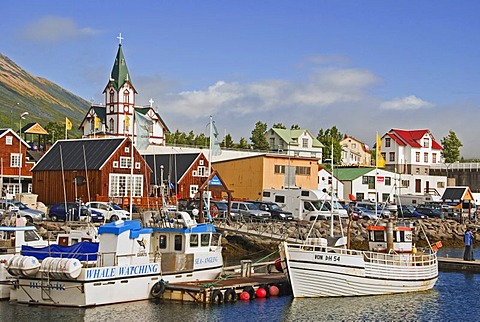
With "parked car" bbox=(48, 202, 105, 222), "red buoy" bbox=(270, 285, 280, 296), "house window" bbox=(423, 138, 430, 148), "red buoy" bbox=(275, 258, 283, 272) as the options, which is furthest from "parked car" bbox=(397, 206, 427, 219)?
"house window" bbox=(423, 138, 430, 148)

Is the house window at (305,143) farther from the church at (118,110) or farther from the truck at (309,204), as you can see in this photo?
the truck at (309,204)

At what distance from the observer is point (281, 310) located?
1160 inches

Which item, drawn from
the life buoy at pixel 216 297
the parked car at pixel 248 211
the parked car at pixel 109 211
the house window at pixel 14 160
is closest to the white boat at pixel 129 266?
the life buoy at pixel 216 297

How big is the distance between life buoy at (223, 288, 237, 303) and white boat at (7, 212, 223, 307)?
2382 mm

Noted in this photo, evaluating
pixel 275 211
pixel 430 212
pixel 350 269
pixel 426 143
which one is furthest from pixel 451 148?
pixel 350 269

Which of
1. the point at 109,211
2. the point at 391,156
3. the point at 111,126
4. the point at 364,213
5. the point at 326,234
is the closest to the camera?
the point at 109,211

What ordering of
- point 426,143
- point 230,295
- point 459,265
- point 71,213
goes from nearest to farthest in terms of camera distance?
point 230,295 < point 459,265 < point 71,213 < point 426,143

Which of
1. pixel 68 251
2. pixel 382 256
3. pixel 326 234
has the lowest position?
pixel 326 234

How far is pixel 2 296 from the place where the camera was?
29297 mm

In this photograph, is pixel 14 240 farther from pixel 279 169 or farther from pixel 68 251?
pixel 279 169

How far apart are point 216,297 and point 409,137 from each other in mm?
92987

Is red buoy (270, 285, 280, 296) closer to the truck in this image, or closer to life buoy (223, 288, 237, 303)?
life buoy (223, 288, 237, 303)

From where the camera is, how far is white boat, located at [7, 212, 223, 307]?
27312mm

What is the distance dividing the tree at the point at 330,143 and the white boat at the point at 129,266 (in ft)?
256
